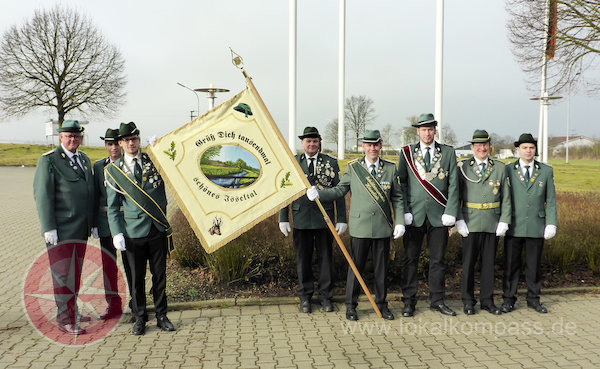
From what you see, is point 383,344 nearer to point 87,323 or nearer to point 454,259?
point 454,259

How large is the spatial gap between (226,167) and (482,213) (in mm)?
2788

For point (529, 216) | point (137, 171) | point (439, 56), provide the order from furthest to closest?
point (439, 56) < point (529, 216) < point (137, 171)

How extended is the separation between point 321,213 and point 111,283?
7.94 feet

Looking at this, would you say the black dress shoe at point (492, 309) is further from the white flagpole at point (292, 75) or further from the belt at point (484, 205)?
the white flagpole at point (292, 75)

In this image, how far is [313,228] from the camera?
220 inches

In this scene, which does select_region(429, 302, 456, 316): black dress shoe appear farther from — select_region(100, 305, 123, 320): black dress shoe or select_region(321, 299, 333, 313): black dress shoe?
select_region(100, 305, 123, 320): black dress shoe

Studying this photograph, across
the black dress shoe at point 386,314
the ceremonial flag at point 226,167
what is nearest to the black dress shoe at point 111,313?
the ceremonial flag at point 226,167

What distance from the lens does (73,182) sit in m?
5.03

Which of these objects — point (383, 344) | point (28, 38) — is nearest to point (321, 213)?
point (383, 344)

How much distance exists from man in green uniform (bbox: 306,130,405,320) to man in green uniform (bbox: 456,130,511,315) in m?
0.79

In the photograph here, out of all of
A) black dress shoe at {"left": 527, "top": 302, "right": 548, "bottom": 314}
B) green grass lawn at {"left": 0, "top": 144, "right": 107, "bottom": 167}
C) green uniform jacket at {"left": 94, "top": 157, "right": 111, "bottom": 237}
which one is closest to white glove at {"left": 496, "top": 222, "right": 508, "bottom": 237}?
black dress shoe at {"left": 527, "top": 302, "right": 548, "bottom": 314}

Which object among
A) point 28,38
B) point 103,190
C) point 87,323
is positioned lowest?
point 87,323

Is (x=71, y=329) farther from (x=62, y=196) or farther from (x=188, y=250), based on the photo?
(x=188, y=250)

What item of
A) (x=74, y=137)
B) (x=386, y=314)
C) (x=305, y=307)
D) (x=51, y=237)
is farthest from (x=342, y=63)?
(x=51, y=237)
